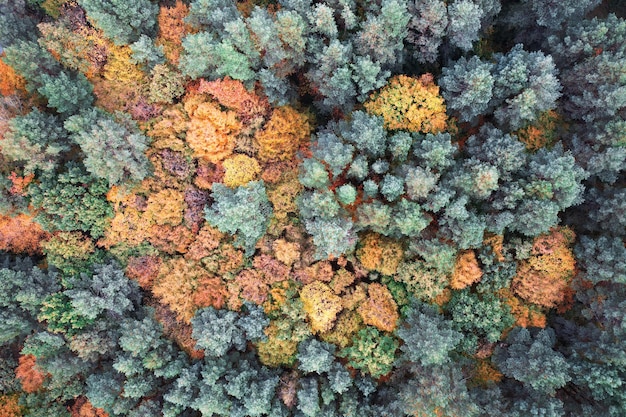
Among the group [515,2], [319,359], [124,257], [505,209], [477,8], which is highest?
[515,2]

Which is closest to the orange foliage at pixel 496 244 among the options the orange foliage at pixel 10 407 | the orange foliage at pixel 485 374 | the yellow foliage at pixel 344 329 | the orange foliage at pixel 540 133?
the orange foliage at pixel 540 133

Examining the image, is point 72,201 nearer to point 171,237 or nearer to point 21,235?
point 21,235

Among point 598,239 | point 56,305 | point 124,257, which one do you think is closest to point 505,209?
point 598,239

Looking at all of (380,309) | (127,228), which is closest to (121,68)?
(127,228)

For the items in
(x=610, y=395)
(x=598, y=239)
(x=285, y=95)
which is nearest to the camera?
(x=610, y=395)

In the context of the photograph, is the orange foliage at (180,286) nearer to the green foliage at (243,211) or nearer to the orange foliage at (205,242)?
the orange foliage at (205,242)

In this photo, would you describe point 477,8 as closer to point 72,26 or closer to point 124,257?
point 72,26

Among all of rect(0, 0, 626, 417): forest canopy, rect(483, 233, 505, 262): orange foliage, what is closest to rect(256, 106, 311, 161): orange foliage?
rect(0, 0, 626, 417): forest canopy

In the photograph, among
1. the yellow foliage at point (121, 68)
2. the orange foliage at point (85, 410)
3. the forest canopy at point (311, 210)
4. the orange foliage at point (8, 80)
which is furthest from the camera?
the orange foliage at point (85, 410)
